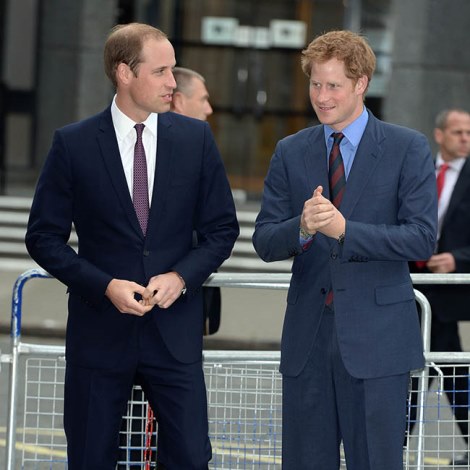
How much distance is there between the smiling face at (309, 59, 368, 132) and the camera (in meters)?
4.75

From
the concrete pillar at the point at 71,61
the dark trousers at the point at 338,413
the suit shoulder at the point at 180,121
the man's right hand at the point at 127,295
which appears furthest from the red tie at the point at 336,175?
the concrete pillar at the point at 71,61

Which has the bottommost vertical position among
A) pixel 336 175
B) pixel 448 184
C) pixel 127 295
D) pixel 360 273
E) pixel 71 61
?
pixel 127 295

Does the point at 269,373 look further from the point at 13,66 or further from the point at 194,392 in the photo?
the point at 13,66

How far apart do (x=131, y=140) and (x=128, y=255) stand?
1.53 feet

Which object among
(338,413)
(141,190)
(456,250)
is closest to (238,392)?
(338,413)

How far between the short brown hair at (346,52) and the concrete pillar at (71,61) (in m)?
13.8

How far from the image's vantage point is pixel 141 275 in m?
4.92

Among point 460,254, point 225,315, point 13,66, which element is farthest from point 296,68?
point 460,254

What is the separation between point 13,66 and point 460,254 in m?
12.2

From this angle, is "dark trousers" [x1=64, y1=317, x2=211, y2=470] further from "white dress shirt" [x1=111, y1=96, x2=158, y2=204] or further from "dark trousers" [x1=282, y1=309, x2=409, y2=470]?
"white dress shirt" [x1=111, y1=96, x2=158, y2=204]

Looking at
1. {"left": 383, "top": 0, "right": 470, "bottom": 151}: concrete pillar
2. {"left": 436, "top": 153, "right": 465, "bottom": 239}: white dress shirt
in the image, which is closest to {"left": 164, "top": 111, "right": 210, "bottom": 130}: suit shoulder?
{"left": 436, "top": 153, "right": 465, "bottom": 239}: white dress shirt

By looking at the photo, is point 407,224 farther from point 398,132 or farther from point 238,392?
point 238,392

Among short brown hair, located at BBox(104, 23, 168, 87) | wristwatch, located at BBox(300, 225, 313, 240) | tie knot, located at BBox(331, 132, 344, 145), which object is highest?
short brown hair, located at BBox(104, 23, 168, 87)

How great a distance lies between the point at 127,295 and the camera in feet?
15.7
